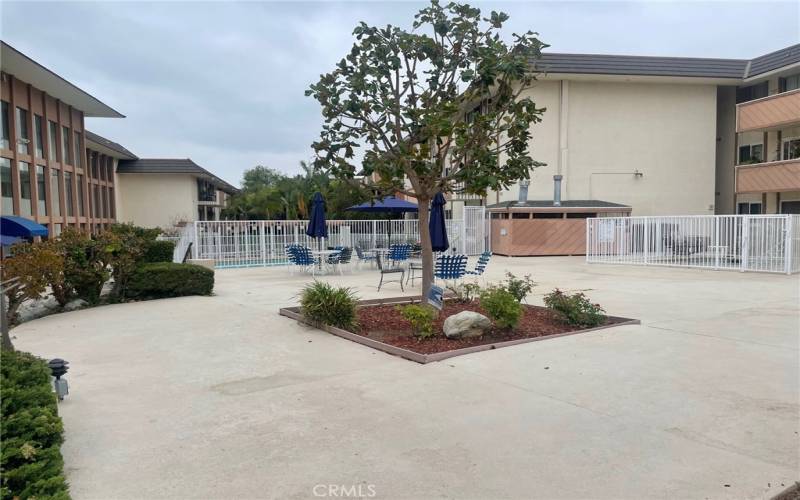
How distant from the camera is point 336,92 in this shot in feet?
26.2

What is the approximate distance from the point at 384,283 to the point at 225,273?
6494mm

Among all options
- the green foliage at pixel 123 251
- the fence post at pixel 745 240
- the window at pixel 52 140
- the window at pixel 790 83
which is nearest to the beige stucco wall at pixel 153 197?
the window at pixel 52 140

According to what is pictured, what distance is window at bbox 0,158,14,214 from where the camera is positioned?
17.0m

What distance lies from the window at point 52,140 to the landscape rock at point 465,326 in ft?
65.7

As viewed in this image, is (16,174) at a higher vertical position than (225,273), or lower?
higher

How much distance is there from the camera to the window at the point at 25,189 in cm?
1808

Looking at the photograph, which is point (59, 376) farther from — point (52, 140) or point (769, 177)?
point (769, 177)

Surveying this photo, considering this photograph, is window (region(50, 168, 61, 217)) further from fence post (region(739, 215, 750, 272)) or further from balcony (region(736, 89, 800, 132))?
balcony (region(736, 89, 800, 132))

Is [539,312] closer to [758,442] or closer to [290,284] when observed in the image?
[758,442]

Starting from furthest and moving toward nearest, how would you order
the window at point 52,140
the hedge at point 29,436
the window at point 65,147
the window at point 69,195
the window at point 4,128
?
the window at point 69,195 → the window at point 65,147 → the window at point 52,140 → the window at point 4,128 → the hedge at point 29,436

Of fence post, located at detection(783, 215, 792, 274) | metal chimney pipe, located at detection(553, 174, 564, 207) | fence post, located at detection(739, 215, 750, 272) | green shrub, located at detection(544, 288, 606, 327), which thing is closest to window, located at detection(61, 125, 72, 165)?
metal chimney pipe, located at detection(553, 174, 564, 207)

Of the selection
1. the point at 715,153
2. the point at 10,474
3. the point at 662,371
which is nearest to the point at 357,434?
the point at 10,474

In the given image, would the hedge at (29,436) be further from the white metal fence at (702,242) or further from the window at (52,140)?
the window at (52,140)

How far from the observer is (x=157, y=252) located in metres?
12.7
